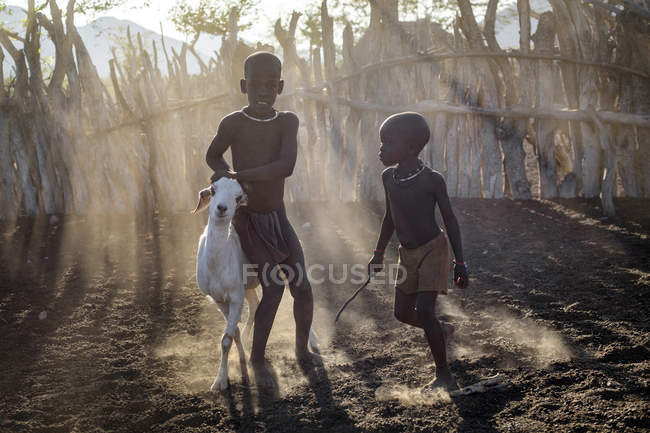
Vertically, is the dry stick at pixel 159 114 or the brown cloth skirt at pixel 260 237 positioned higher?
the dry stick at pixel 159 114

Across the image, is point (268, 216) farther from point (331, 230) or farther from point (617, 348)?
point (331, 230)

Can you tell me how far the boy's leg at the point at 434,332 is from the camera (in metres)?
3.46

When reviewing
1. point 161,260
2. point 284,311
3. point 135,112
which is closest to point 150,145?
point 135,112

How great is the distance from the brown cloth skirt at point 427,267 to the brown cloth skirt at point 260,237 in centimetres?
84

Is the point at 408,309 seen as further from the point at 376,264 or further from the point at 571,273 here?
the point at 571,273

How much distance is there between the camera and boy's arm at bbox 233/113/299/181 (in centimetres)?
359

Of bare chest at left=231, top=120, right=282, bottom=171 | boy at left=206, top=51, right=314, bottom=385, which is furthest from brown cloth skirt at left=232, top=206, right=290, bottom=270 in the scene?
bare chest at left=231, top=120, right=282, bottom=171

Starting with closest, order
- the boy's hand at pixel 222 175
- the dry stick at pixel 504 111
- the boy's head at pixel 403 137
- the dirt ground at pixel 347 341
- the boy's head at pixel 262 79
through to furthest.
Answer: the dirt ground at pixel 347 341 < the boy's head at pixel 403 137 < the boy's hand at pixel 222 175 < the boy's head at pixel 262 79 < the dry stick at pixel 504 111

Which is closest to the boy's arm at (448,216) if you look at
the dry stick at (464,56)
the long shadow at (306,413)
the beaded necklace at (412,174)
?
the beaded necklace at (412,174)

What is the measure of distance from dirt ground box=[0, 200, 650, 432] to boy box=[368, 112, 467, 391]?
406mm

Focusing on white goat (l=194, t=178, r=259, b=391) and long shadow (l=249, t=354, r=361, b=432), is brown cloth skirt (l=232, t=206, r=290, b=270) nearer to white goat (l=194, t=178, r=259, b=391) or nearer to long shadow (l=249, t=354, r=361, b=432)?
white goat (l=194, t=178, r=259, b=391)

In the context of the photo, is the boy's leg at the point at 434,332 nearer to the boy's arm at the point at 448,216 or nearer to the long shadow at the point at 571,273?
the boy's arm at the point at 448,216

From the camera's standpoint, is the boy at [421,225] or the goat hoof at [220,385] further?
the goat hoof at [220,385]

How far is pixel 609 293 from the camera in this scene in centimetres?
490
